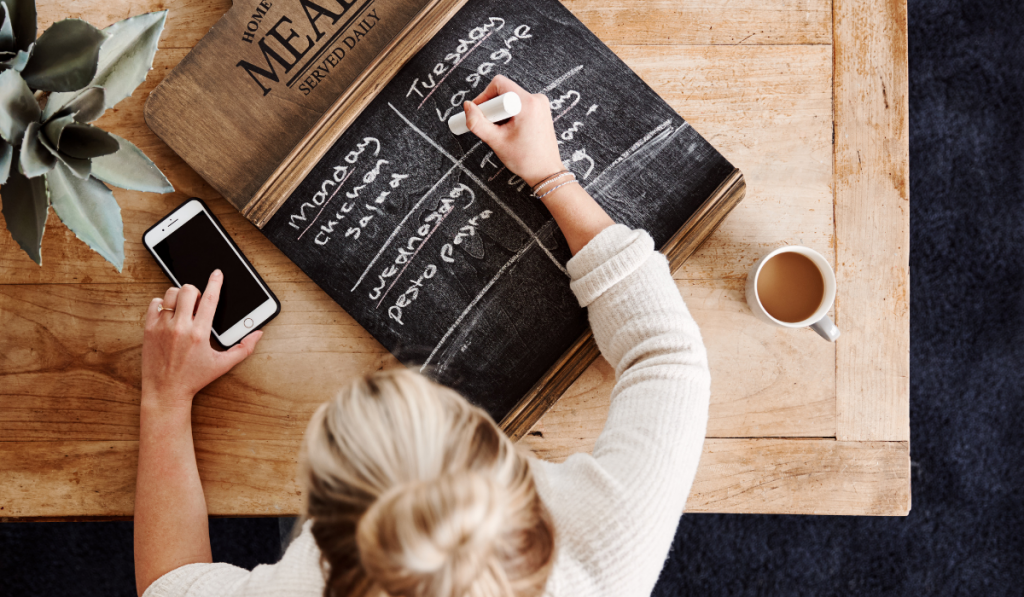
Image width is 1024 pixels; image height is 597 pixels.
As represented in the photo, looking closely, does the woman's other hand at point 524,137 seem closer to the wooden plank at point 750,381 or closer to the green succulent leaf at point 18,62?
the wooden plank at point 750,381

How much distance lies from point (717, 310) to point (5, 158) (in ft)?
2.68

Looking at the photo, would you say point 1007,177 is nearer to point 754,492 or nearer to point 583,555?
point 754,492

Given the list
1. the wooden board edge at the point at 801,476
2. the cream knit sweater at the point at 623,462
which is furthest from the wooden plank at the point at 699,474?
the cream knit sweater at the point at 623,462

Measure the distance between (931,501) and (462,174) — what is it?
144 centimetres

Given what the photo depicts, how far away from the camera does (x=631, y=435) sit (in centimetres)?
65

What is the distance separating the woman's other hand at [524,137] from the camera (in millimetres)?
736

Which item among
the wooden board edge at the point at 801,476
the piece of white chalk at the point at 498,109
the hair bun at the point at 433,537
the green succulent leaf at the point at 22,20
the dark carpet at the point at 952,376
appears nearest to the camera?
the hair bun at the point at 433,537

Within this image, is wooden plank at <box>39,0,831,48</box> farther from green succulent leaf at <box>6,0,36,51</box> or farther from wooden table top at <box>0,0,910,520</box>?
green succulent leaf at <box>6,0,36,51</box>

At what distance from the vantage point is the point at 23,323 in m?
0.81

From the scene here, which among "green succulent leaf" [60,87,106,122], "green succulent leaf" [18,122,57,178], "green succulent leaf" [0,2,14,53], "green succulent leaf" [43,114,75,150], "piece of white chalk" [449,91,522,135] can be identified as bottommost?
"green succulent leaf" [18,122,57,178]

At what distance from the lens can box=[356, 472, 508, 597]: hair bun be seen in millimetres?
434

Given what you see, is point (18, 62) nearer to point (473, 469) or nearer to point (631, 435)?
point (473, 469)

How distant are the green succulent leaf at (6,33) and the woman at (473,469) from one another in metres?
0.33

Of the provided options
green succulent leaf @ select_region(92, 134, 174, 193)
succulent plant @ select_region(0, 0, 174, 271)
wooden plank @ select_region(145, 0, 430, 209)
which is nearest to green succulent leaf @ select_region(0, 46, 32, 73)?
succulent plant @ select_region(0, 0, 174, 271)
